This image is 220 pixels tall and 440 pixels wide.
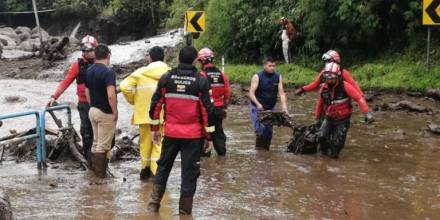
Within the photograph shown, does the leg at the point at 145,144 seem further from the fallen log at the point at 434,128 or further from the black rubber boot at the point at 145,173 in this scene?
the fallen log at the point at 434,128

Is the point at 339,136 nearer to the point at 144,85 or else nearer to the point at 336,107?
the point at 336,107

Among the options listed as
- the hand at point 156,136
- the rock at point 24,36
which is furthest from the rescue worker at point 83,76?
the rock at point 24,36

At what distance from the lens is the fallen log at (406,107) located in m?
14.0

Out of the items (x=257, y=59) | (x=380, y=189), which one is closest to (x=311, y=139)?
(x=380, y=189)

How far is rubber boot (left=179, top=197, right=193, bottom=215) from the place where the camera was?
21.6ft

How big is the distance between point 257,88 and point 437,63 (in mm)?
8954

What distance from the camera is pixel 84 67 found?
8.82 metres

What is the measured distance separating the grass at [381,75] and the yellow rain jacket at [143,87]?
9.77 metres

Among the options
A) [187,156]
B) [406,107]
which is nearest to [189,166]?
[187,156]

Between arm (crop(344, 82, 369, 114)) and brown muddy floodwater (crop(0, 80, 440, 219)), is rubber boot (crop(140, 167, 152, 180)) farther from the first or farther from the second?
arm (crop(344, 82, 369, 114))

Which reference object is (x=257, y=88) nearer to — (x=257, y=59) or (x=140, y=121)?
(x=140, y=121)

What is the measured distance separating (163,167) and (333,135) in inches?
164

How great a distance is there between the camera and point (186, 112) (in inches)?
253

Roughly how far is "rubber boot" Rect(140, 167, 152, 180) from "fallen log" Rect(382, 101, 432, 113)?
303 inches
